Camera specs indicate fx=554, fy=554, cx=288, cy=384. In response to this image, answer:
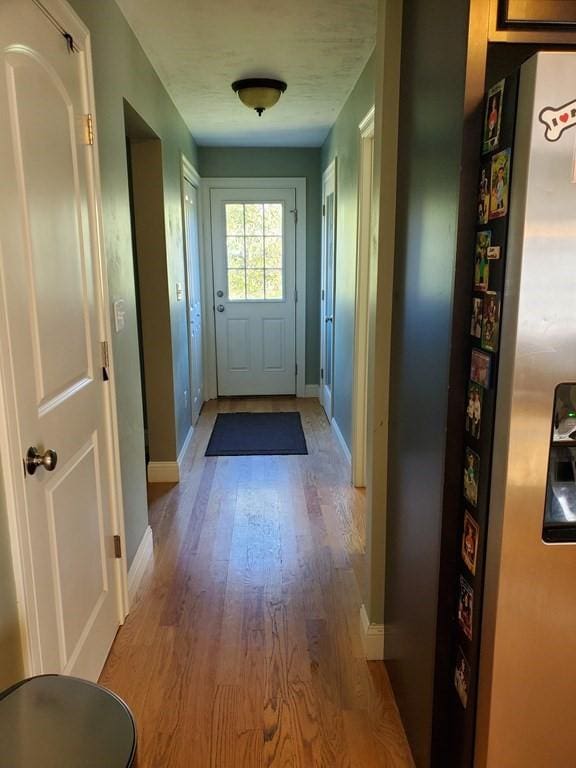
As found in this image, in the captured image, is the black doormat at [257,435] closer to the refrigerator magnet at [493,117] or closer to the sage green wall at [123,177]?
the sage green wall at [123,177]

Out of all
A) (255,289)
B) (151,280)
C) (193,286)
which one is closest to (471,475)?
(151,280)

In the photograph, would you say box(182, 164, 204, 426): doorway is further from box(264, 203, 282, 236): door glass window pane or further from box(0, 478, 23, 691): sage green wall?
box(0, 478, 23, 691): sage green wall

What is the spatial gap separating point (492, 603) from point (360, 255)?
8.18ft

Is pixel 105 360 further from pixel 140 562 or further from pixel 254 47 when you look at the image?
pixel 254 47

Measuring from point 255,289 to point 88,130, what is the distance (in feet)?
12.3

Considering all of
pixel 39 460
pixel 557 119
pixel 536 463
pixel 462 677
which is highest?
pixel 557 119

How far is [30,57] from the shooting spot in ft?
4.57

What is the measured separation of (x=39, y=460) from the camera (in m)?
1.39

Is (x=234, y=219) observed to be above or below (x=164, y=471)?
above

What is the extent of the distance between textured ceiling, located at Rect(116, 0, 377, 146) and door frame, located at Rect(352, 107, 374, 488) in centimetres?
39

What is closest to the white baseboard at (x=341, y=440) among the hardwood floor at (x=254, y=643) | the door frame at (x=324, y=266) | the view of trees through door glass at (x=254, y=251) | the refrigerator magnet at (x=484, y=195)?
the door frame at (x=324, y=266)

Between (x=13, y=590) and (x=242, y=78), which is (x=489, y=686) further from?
(x=242, y=78)

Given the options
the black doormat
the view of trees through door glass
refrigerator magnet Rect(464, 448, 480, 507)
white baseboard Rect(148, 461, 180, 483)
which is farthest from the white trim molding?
refrigerator magnet Rect(464, 448, 480, 507)

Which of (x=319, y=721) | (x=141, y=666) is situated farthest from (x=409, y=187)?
(x=141, y=666)
